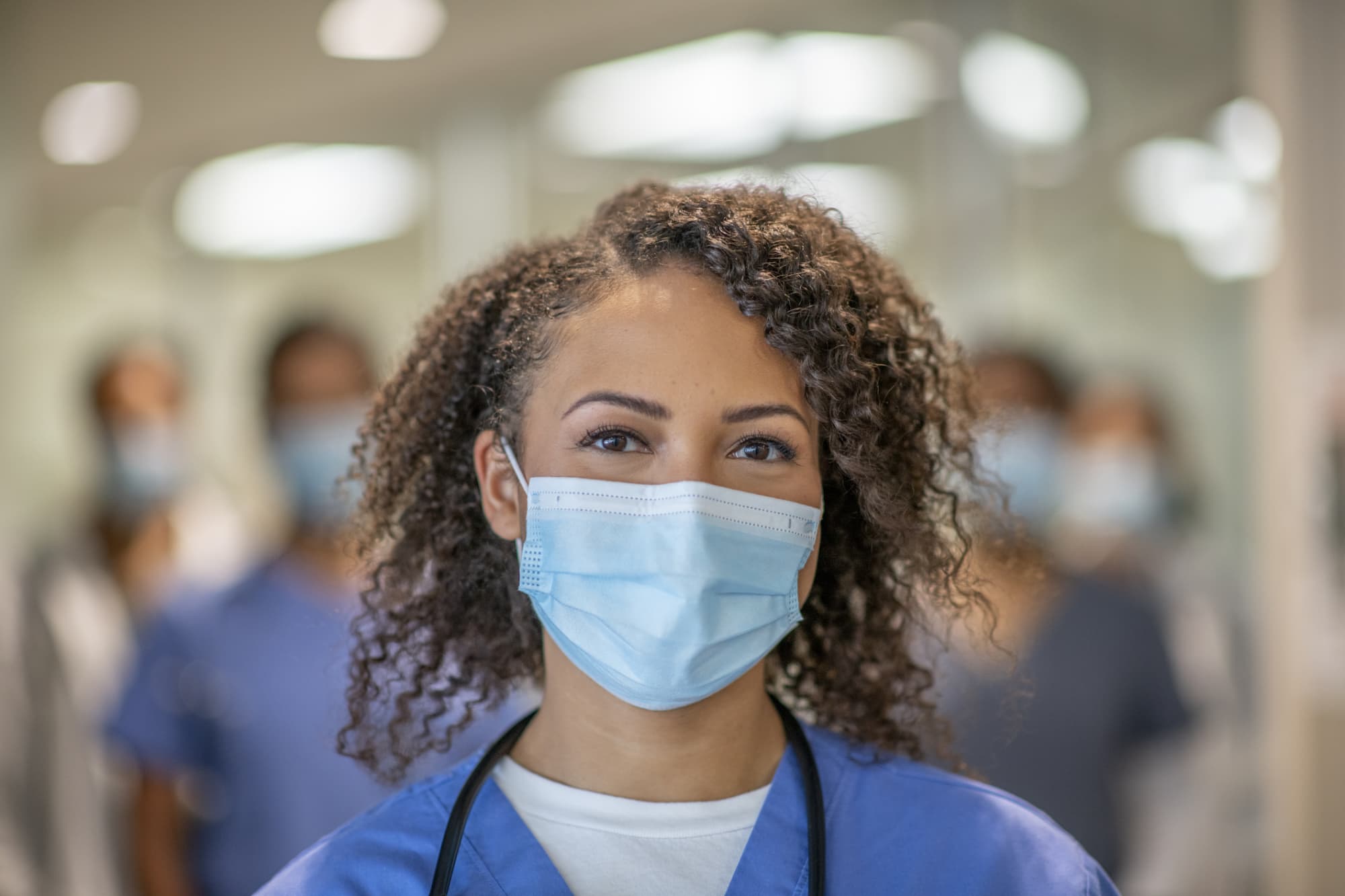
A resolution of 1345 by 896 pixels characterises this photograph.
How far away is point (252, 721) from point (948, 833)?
147cm

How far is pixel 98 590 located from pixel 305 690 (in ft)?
3.45

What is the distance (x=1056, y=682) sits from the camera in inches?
97.5

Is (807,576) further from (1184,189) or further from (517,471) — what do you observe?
(1184,189)

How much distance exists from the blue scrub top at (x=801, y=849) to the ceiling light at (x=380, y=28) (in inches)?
127

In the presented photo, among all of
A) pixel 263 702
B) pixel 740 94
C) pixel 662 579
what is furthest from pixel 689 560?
pixel 740 94

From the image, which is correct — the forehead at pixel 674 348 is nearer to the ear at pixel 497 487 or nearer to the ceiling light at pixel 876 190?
the ear at pixel 497 487

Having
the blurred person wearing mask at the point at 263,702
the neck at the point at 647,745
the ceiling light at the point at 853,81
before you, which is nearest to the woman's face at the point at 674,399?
the neck at the point at 647,745

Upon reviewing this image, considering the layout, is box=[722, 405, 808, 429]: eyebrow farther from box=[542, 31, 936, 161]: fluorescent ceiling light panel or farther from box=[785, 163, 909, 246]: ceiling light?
box=[542, 31, 936, 161]: fluorescent ceiling light panel

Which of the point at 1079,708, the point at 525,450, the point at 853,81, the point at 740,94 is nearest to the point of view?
the point at 525,450

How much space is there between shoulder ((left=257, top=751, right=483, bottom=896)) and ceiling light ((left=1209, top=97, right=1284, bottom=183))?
2.73m

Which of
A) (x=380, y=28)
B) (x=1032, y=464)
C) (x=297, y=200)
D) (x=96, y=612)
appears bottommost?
(x=96, y=612)

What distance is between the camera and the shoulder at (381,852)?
1126 millimetres

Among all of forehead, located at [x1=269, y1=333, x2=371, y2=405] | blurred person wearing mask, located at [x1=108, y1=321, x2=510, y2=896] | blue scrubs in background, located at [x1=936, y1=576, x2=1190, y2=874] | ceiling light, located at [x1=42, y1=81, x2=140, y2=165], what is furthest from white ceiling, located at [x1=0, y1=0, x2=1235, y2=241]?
blue scrubs in background, located at [x1=936, y1=576, x2=1190, y2=874]

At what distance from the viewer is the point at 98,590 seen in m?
3.07
